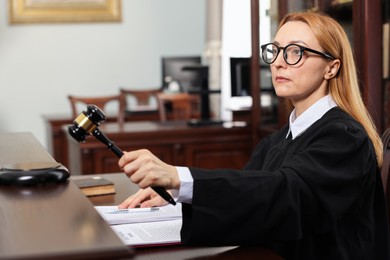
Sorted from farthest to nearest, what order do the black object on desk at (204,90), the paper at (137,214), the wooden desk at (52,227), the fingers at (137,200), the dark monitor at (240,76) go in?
the black object on desk at (204,90) → the dark monitor at (240,76) → the fingers at (137,200) → the paper at (137,214) → the wooden desk at (52,227)

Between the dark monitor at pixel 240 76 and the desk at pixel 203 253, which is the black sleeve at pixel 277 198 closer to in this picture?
the desk at pixel 203 253

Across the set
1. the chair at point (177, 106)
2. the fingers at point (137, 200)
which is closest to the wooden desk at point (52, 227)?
the fingers at point (137, 200)

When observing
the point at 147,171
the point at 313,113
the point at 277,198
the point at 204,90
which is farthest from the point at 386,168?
the point at 204,90

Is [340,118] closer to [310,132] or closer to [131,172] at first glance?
[310,132]

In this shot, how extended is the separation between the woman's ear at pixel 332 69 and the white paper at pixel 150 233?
56 centimetres

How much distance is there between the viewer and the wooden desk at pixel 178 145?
4648 mm

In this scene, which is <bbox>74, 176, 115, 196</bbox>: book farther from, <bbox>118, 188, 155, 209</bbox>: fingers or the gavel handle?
the gavel handle

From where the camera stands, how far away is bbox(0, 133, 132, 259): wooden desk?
1.12 meters

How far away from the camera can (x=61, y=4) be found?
8.46 m

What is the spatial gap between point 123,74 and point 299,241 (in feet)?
23.1

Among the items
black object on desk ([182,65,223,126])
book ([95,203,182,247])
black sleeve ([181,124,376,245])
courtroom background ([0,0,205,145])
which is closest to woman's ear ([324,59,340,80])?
black sleeve ([181,124,376,245])

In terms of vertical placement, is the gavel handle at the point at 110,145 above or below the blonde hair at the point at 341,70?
below

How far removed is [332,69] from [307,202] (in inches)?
17.5

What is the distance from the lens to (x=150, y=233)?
6.03 ft
